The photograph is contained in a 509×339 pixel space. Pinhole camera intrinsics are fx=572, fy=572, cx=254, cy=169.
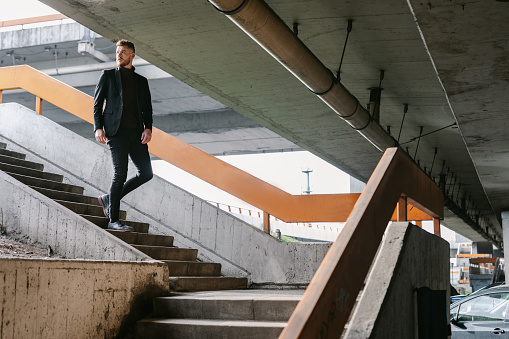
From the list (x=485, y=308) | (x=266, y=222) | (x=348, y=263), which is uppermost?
(x=266, y=222)

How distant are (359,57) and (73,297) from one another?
611 centimetres

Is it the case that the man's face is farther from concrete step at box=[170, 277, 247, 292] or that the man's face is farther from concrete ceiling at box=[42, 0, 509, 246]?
concrete step at box=[170, 277, 247, 292]

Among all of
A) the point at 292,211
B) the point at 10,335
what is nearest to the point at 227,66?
the point at 292,211

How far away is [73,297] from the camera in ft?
12.3

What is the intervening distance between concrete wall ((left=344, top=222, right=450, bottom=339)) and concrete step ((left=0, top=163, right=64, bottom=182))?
5176 mm

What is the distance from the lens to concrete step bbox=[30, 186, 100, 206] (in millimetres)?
6644

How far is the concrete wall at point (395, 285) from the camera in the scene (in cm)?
294

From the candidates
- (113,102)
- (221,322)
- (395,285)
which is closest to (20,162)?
(113,102)

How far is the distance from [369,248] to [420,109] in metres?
8.55

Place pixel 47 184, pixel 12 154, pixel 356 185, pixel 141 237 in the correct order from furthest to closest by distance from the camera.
→ pixel 356 185 < pixel 12 154 < pixel 47 184 < pixel 141 237

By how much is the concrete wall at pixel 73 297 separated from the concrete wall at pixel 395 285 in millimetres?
1852

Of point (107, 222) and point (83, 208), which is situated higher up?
point (83, 208)

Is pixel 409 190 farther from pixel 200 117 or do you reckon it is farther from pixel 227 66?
pixel 200 117

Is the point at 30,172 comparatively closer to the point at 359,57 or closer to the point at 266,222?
the point at 266,222
